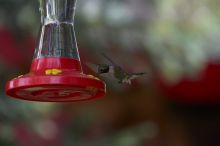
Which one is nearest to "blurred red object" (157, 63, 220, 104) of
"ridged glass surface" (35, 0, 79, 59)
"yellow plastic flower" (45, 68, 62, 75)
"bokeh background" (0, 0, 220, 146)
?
"bokeh background" (0, 0, 220, 146)

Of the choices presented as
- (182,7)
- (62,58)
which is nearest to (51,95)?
(62,58)

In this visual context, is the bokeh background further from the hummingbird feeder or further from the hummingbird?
the hummingbird

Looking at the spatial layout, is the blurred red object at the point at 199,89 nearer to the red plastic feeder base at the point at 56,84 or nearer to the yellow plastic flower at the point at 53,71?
the red plastic feeder base at the point at 56,84

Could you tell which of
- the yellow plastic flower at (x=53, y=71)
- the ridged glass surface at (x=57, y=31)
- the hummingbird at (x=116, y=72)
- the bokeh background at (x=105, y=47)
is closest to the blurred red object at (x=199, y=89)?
the bokeh background at (x=105, y=47)

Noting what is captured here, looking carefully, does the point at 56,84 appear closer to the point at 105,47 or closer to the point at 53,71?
the point at 53,71

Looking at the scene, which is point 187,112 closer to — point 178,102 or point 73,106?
point 178,102

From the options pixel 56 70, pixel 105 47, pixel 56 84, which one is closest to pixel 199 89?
pixel 105 47
